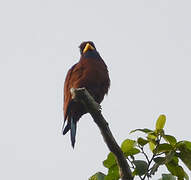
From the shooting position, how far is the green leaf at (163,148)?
83.9 inches

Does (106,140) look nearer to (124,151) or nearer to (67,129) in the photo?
(124,151)

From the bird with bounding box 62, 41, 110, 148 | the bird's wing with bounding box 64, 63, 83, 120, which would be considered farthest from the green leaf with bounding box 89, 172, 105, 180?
the bird's wing with bounding box 64, 63, 83, 120

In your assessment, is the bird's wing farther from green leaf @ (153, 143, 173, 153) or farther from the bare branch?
green leaf @ (153, 143, 173, 153)

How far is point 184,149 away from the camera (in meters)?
2.10

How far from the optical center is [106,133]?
245cm

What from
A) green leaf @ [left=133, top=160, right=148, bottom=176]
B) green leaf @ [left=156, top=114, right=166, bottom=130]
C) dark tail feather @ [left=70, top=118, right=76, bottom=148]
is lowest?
green leaf @ [left=133, top=160, right=148, bottom=176]

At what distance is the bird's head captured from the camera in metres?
5.36

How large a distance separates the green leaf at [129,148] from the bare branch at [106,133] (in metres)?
0.03

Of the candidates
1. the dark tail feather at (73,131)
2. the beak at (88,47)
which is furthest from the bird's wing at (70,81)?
the beak at (88,47)

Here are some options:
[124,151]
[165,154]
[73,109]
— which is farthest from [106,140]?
[73,109]

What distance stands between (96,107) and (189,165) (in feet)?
2.54

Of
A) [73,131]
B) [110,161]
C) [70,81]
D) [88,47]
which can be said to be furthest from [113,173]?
[88,47]

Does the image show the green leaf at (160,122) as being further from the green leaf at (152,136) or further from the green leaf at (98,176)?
the green leaf at (98,176)

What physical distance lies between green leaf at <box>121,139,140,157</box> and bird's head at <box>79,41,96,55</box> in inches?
126
